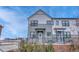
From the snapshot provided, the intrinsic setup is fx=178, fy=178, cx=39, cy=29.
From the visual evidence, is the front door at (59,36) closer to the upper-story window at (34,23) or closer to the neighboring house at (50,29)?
the neighboring house at (50,29)

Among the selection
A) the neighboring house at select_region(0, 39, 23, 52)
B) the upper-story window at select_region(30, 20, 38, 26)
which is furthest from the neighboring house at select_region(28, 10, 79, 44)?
the neighboring house at select_region(0, 39, 23, 52)

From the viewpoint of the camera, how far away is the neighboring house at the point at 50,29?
1.95 metres

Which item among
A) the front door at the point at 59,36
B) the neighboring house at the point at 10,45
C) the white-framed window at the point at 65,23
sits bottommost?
the neighboring house at the point at 10,45

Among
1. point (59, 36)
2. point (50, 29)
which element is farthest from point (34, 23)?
point (59, 36)

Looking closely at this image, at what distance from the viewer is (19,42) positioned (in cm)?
195

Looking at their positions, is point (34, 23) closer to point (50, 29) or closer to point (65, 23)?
point (50, 29)

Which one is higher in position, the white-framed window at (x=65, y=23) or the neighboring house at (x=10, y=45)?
the white-framed window at (x=65, y=23)

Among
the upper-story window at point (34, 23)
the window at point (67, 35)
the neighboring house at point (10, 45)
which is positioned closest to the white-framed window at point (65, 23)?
the window at point (67, 35)

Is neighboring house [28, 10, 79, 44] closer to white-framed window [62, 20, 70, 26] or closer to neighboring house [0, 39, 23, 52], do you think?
white-framed window [62, 20, 70, 26]

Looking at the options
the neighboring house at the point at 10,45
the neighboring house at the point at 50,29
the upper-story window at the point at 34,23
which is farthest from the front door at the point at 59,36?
the neighboring house at the point at 10,45

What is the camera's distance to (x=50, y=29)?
1.96m

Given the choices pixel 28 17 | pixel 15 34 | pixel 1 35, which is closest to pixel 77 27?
pixel 28 17

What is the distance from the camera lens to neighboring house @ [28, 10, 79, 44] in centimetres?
195
